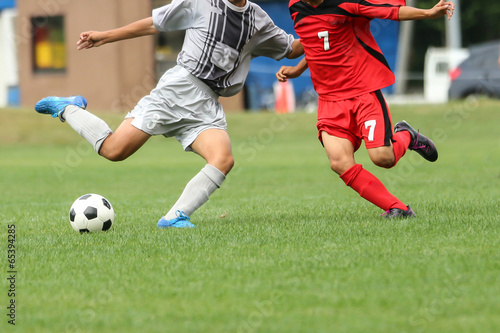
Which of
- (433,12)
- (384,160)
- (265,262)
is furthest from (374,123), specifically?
(265,262)

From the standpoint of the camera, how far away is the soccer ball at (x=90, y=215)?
19.8 ft

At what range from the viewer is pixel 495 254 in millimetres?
4594

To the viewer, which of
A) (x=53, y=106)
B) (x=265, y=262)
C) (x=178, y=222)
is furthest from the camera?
(x=53, y=106)

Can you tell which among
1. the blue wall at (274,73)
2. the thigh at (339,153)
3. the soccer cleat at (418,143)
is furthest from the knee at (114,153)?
the blue wall at (274,73)

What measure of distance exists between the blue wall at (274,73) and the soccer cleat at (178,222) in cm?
2385

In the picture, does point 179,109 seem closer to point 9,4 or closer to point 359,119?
point 359,119

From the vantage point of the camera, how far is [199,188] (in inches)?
243

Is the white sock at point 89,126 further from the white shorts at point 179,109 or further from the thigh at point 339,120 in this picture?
the thigh at point 339,120

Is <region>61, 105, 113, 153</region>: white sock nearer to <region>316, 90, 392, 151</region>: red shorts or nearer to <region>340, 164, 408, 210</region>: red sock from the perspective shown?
Result: <region>316, 90, 392, 151</region>: red shorts

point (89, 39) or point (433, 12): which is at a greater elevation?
point (433, 12)

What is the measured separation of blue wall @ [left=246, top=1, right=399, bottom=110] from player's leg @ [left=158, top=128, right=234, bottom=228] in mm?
23756

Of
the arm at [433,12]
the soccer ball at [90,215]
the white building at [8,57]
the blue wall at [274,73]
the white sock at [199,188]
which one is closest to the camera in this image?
the arm at [433,12]

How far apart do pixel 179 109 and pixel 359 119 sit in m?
1.39

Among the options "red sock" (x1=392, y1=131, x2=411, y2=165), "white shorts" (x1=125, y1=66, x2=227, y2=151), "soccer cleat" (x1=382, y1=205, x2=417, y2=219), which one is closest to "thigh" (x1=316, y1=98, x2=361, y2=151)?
"red sock" (x1=392, y1=131, x2=411, y2=165)
